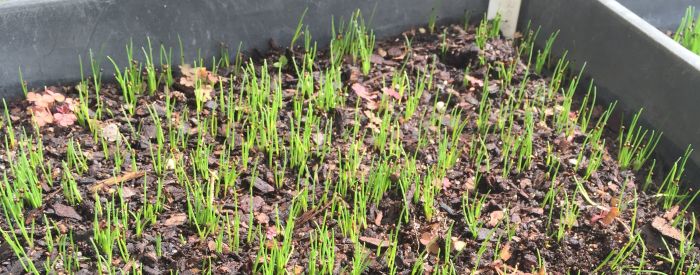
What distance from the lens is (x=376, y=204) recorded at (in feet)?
7.49

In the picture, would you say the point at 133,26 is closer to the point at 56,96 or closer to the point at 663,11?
the point at 56,96

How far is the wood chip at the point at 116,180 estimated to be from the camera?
2.24m

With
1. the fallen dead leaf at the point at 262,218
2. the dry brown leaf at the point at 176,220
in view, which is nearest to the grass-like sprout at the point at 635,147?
the fallen dead leaf at the point at 262,218

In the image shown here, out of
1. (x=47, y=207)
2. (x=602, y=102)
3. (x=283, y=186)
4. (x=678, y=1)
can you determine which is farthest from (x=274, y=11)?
(x=678, y=1)

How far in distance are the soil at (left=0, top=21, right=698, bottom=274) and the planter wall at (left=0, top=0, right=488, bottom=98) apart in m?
0.11

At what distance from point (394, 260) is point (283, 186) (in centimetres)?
45

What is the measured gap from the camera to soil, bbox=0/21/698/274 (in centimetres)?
212

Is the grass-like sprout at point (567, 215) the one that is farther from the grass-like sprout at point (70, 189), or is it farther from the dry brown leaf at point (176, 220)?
the grass-like sprout at point (70, 189)

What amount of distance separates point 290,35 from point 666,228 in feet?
4.90

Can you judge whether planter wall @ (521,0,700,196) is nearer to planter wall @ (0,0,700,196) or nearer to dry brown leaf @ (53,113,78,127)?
planter wall @ (0,0,700,196)

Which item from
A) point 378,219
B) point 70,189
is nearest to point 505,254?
point 378,219

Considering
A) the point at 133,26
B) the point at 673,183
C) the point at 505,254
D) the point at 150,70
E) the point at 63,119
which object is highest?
the point at 133,26

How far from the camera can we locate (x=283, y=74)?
9.26ft

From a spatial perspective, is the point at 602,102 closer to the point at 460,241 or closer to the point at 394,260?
the point at 460,241
